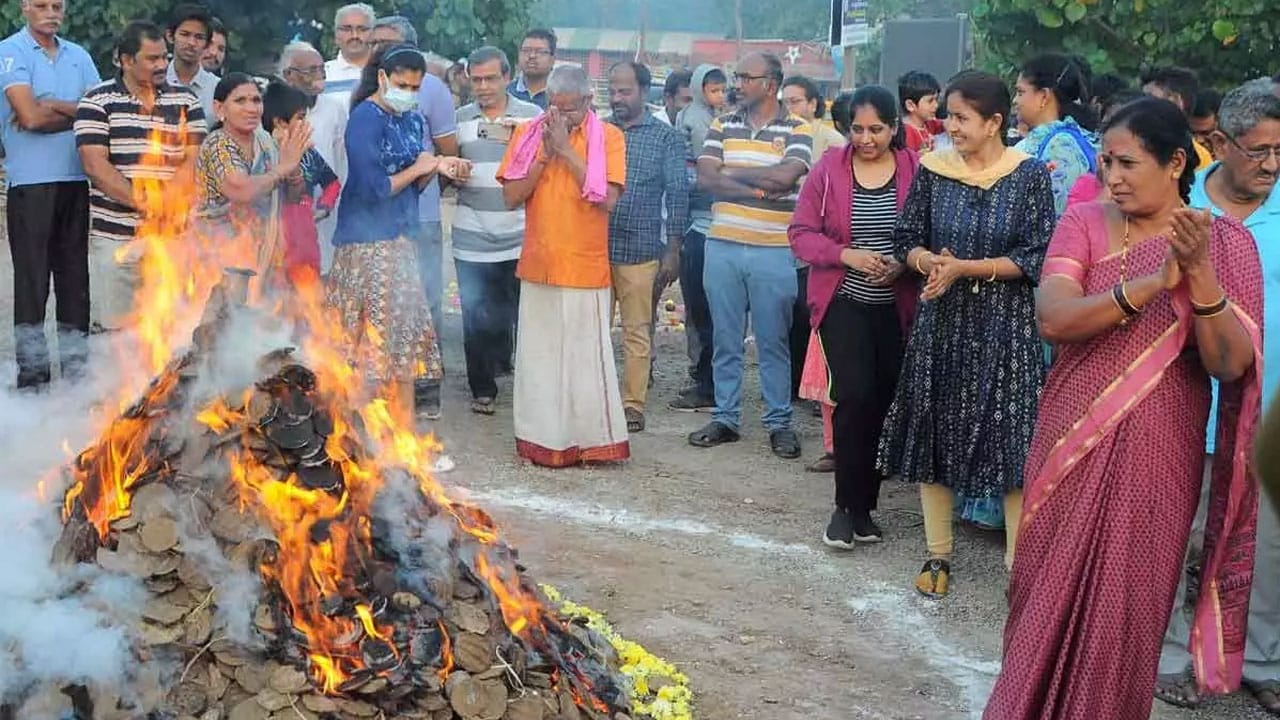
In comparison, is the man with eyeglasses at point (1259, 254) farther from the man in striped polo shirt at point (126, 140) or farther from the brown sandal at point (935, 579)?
the man in striped polo shirt at point (126, 140)

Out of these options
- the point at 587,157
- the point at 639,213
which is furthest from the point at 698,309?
the point at 587,157

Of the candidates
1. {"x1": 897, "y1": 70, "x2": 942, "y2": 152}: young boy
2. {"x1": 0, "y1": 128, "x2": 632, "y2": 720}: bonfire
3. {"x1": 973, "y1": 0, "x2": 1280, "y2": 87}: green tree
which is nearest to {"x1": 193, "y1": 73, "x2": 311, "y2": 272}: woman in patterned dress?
{"x1": 0, "y1": 128, "x2": 632, "y2": 720}: bonfire

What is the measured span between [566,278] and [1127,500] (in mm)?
4221

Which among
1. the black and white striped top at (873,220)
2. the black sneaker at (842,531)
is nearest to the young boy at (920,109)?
the black and white striped top at (873,220)

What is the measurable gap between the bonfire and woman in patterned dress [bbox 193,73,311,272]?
280 cm

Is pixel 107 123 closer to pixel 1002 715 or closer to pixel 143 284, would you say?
pixel 143 284

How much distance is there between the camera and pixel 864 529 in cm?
688

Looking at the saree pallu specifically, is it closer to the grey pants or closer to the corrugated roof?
the grey pants

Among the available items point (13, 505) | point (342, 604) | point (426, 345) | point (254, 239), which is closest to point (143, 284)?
point (254, 239)

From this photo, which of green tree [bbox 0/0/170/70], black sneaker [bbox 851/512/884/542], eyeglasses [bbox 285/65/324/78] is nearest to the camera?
black sneaker [bbox 851/512/884/542]

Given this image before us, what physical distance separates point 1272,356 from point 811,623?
209 centimetres

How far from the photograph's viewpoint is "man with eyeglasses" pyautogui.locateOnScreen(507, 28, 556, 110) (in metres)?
9.83

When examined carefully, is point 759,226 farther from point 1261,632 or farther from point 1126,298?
point 1126,298

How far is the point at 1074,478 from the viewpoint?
4.36 meters
